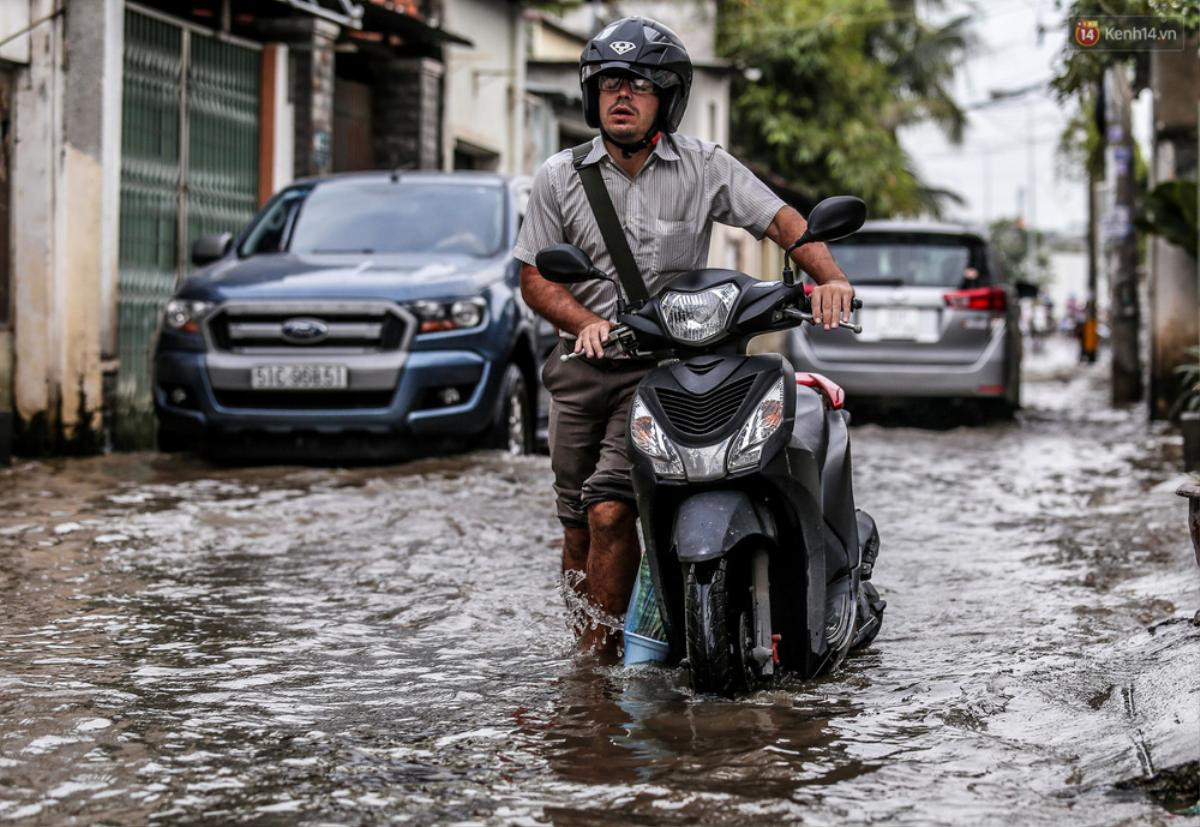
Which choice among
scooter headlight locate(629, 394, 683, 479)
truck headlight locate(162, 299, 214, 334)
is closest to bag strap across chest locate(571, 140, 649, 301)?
scooter headlight locate(629, 394, 683, 479)

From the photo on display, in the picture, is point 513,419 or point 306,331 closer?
point 306,331

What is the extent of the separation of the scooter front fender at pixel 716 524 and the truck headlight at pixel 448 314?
6.32 m

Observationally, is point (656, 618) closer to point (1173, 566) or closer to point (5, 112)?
point (1173, 566)

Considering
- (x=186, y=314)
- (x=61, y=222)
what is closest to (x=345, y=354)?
(x=186, y=314)

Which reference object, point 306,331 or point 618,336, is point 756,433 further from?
point 306,331

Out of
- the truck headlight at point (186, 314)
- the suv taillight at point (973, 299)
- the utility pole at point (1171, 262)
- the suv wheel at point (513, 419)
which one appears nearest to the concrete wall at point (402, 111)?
the suv taillight at point (973, 299)

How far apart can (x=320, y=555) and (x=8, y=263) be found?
18.6ft

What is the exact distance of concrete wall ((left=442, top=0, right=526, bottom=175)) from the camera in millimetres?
23656

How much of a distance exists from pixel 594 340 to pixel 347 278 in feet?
21.2

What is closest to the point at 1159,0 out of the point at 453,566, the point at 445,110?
the point at 453,566

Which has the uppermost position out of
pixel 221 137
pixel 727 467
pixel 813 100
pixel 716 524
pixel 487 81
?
pixel 813 100

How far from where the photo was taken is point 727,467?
523cm

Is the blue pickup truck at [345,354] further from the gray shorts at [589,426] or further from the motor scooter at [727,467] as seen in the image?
the motor scooter at [727,467]

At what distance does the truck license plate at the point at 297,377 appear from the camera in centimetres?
1144
